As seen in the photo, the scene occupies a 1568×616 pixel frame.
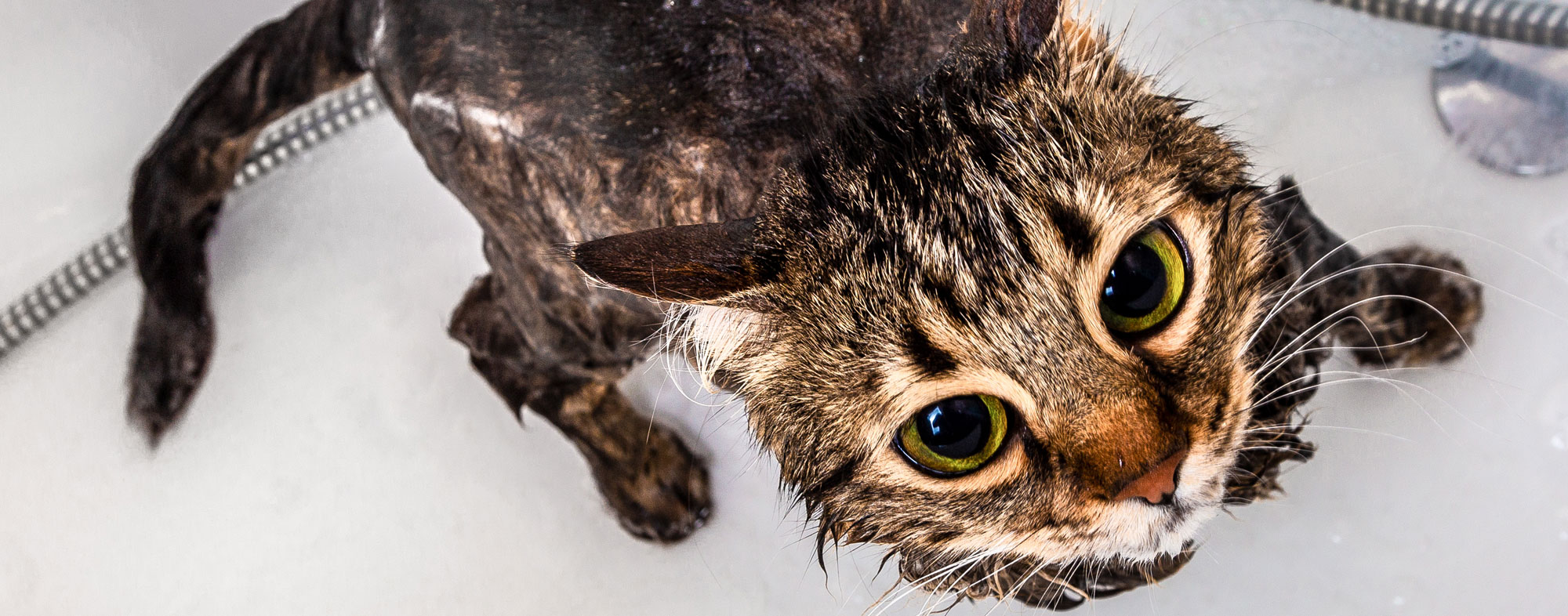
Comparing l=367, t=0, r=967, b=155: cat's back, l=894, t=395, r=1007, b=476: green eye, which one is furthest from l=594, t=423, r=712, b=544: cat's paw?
l=894, t=395, r=1007, b=476: green eye

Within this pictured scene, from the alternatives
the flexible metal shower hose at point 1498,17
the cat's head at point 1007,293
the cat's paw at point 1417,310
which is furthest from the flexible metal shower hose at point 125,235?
the flexible metal shower hose at point 1498,17

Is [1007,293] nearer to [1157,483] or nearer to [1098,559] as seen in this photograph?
[1157,483]

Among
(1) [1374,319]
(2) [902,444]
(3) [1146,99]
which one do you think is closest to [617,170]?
(2) [902,444]

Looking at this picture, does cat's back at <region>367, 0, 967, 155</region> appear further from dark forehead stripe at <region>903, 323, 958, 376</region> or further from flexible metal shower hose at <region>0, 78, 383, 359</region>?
flexible metal shower hose at <region>0, 78, 383, 359</region>

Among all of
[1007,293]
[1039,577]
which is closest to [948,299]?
[1007,293]

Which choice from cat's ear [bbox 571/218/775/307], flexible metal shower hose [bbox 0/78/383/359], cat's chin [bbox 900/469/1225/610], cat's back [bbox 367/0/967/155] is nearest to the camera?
cat's ear [bbox 571/218/775/307]

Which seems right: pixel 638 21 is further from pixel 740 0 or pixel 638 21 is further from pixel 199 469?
pixel 199 469
